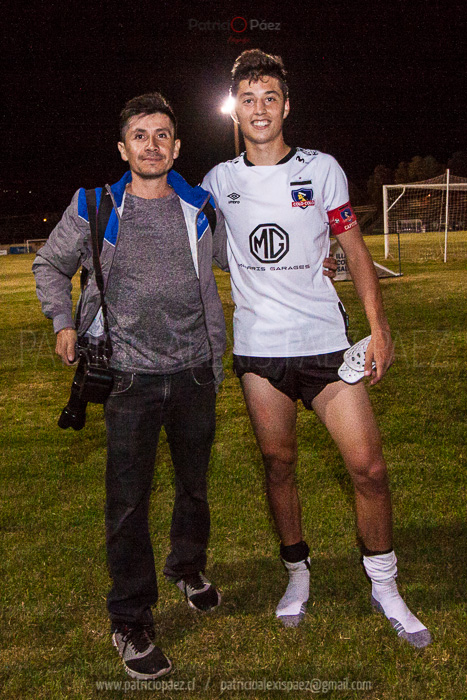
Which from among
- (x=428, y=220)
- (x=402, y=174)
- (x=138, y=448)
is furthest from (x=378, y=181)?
(x=138, y=448)

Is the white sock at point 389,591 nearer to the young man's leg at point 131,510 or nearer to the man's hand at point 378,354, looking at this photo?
the man's hand at point 378,354

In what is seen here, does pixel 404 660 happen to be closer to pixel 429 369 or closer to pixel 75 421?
pixel 75 421

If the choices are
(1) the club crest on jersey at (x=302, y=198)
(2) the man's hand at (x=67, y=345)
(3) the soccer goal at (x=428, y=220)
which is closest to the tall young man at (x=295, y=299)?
(1) the club crest on jersey at (x=302, y=198)

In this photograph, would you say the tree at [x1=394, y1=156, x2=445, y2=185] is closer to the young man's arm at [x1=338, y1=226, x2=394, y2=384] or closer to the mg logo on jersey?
the young man's arm at [x1=338, y1=226, x2=394, y2=384]

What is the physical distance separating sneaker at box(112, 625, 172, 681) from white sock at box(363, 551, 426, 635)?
99 centimetres

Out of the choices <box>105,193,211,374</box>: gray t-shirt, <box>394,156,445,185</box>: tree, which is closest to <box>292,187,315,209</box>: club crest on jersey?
<box>105,193,211,374</box>: gray t-shirt

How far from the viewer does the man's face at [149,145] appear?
2.89m

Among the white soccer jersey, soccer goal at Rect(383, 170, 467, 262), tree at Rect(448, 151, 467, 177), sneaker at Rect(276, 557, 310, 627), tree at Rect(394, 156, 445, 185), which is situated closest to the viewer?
the white soccer jersey

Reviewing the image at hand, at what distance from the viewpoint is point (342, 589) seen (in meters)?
3.48

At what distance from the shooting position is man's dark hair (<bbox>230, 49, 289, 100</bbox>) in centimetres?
299

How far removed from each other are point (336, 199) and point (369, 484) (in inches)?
49.1

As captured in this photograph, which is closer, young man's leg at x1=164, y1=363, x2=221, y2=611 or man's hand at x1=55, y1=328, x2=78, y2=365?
man's hand at x1=55, y1=328, x2=78, y2=365

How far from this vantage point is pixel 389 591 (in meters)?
3.08

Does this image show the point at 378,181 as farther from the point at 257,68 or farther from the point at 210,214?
the point at 210,214
